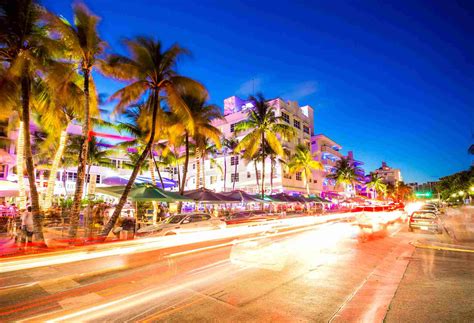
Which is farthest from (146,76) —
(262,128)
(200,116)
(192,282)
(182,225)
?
(262,128)

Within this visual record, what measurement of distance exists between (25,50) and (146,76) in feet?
19.3

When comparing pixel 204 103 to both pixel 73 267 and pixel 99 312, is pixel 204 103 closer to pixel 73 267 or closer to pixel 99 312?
pixel 73 267

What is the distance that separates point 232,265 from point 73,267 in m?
4.78

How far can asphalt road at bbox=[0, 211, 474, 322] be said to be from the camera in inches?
200

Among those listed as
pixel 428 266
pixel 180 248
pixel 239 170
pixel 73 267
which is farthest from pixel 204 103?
pixel 239 170

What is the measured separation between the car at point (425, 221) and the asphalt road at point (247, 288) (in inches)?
321

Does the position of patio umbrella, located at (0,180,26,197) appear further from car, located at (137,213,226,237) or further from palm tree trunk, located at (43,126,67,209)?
car, located at (137,213,226,237)

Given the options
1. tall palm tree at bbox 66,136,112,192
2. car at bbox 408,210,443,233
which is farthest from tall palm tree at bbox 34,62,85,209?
car at bbox 408,210,443,233

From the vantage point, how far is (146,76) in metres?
17.1

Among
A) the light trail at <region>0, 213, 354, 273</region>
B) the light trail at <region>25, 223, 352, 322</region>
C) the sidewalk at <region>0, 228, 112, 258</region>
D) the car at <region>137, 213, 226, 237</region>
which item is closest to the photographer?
the light trail at <region>25, 223, 352, 322</region>

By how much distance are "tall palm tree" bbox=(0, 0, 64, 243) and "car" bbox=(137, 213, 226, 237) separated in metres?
4.69

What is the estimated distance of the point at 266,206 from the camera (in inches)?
1859

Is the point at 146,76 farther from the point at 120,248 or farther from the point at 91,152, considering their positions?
the point at 91,152

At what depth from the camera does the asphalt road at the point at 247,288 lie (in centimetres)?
507
